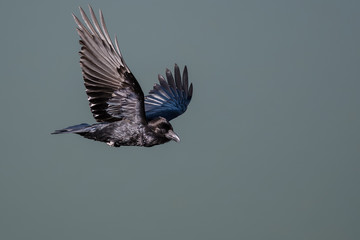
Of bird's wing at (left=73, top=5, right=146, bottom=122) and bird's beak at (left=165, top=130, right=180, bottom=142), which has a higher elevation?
bird's wing at (left=73, top=5, right=146, bottom=122)

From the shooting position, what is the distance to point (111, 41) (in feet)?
9.57

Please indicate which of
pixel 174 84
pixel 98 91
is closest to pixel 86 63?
pixel 98 91

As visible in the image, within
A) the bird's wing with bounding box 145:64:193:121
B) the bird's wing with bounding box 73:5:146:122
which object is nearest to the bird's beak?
the bird's wing with bounding box 73:5:146:122

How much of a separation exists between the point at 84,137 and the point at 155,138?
1.26 feet

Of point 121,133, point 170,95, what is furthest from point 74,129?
point 170,95

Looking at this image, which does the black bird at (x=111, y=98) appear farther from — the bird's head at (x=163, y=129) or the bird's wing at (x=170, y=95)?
the bird's wing at (x=170, y=95)

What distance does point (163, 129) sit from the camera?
297 cm

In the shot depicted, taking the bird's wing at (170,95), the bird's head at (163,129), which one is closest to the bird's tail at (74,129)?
the bird's head at (163,129)

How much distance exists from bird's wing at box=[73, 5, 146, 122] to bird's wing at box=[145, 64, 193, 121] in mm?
910

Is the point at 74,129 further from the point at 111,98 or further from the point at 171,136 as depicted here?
the point at 171,136

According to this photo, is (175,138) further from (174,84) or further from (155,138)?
(174,84)

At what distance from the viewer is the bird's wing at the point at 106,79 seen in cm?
289

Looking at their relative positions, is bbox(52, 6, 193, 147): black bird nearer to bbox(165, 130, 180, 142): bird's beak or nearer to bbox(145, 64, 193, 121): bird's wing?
bbox(165, 130, 180, 142): bird's beak

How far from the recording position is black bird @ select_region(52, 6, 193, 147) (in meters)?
2.90
